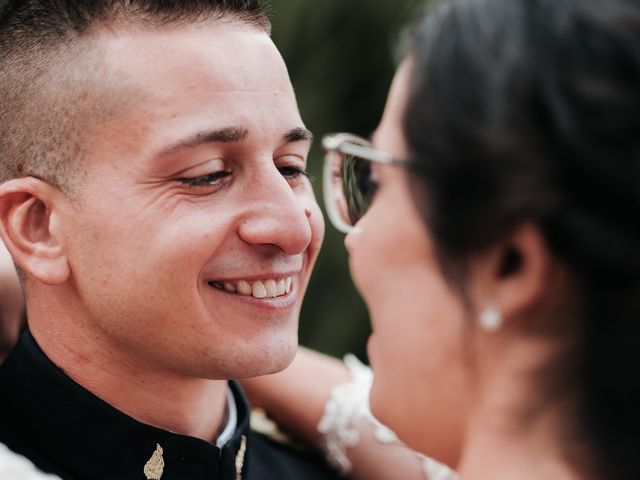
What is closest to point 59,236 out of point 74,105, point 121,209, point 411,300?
point 121,209

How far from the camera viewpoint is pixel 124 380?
9.47ft

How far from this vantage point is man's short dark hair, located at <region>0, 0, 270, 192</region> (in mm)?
2830

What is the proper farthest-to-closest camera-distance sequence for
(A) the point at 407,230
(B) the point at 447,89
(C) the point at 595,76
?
(A) the point at 407,230
(B) the point at 447,89
(C) the point at 595,76

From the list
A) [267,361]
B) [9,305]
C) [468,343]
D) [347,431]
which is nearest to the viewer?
[468,343]

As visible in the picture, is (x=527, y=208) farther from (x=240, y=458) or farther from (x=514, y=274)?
(x=240, y=458)

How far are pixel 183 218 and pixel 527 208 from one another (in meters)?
1.42

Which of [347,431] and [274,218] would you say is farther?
[347,431]

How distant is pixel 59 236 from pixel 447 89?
5.20 ft

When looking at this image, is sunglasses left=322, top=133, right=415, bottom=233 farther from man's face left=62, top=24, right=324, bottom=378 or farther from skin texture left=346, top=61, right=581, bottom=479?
man's face left=62, top=24, right=324, bottom=378

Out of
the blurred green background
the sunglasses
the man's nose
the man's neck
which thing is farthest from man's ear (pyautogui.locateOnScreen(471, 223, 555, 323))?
the blurred green background

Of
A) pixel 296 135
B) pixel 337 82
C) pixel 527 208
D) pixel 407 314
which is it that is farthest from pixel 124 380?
pixel 337 82

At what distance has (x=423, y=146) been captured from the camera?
1758 millimetres

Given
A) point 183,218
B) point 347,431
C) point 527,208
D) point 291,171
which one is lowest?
point 347,431

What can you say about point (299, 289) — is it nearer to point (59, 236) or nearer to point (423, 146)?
point (59, 236)
